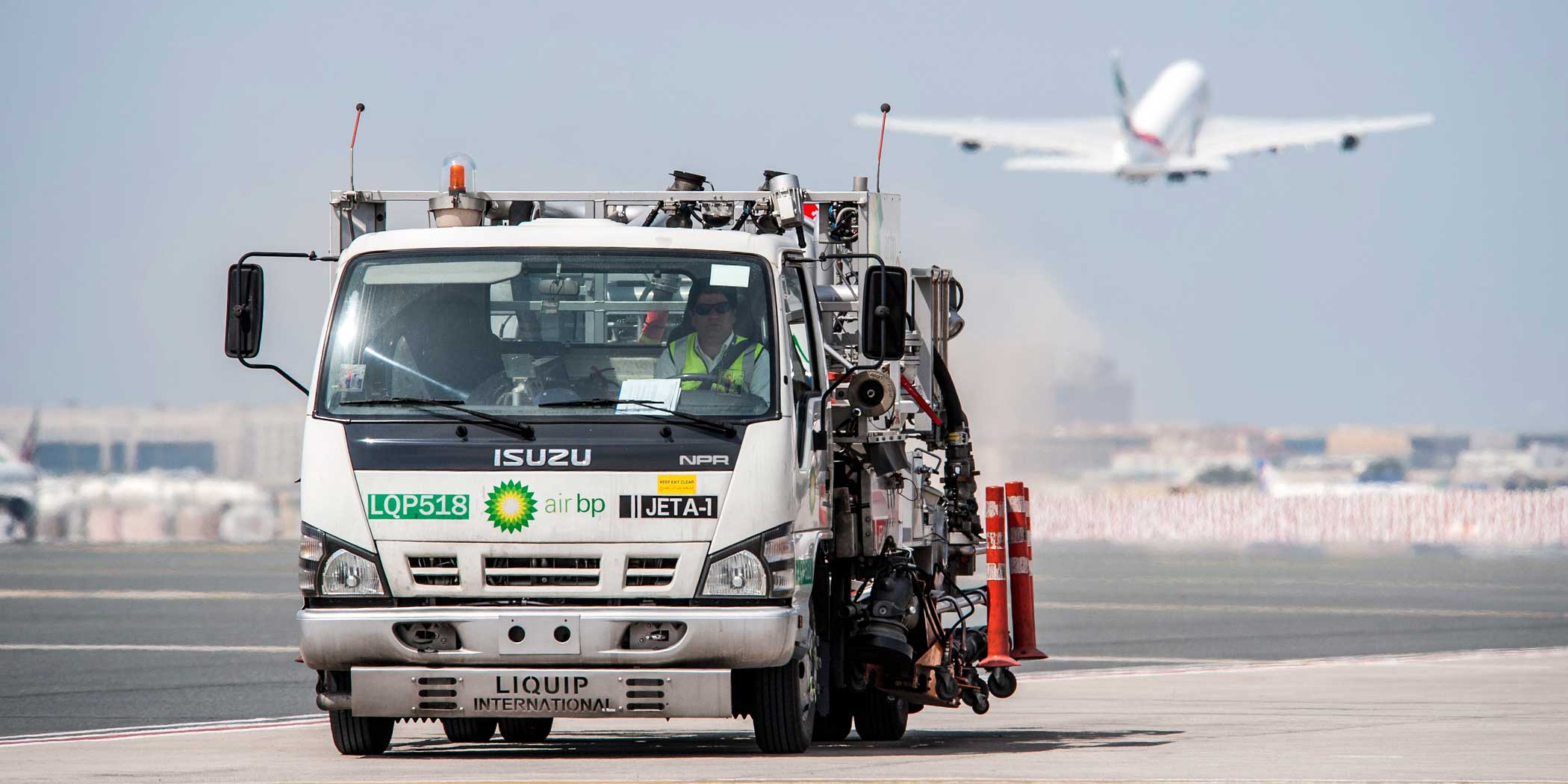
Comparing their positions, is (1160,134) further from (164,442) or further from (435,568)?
(435,568)

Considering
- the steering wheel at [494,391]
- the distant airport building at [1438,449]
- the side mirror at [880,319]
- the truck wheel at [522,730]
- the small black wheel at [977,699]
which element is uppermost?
the distant airport building at [1438,449]

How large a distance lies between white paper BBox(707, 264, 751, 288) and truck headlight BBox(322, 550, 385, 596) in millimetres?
2049

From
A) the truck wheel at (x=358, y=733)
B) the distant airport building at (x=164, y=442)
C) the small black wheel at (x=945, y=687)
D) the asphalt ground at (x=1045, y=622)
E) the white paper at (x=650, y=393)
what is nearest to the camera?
the white paper at (x=650, y=393)

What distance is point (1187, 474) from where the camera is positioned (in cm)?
9331

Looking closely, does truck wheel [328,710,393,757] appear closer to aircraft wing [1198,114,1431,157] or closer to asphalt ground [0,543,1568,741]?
asphalt ground [0,543,1568,741]

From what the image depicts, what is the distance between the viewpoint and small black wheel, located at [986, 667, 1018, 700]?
12750mm

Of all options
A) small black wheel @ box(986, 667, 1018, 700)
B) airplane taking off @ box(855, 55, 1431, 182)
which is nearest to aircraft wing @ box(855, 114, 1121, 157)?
airplane taking off @ box(855, 55, 1431, 182)

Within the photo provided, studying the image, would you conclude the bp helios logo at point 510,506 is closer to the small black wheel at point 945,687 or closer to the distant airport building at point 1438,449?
the small black wheel at point 945,687

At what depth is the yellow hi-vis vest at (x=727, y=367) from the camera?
1006 cm

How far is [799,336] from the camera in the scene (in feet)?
35.0

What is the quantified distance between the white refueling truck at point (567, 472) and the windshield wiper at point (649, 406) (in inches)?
0.4

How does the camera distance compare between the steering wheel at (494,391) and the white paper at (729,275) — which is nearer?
the steering wheel at (494,391)

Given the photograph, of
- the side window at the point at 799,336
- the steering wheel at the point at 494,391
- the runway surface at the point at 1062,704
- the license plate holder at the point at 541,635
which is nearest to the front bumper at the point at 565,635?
the license plate holder at the point at 541,635

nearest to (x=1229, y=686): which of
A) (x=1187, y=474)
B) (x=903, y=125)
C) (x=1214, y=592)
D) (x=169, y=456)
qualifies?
(x=1214, y=592)
